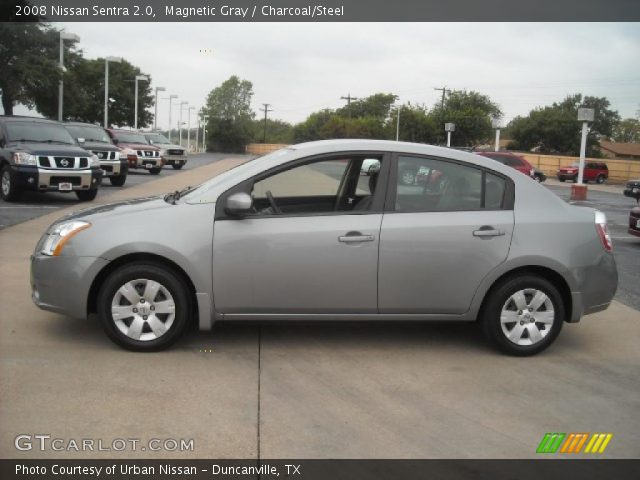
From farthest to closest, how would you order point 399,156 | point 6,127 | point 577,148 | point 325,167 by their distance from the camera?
point 577,148, point 6,127, point 325,167, point 399,156

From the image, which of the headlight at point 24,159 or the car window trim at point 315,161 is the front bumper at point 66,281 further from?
the headlight at point 24,159

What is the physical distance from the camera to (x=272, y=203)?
5.47m

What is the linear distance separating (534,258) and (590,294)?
1.89ft

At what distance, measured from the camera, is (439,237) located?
17.3 ft

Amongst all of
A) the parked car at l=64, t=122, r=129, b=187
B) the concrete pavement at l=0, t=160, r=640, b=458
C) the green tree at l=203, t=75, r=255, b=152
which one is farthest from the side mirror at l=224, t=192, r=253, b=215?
the green tree at l=203, t=75, r=255, b=152

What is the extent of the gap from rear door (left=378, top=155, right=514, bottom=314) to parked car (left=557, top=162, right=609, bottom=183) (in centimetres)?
4267

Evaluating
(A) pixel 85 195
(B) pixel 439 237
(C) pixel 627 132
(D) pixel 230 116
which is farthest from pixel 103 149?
(C) pixel 627 132

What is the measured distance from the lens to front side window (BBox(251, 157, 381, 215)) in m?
5.48

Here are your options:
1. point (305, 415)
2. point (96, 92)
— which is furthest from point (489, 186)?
point (96, 92)

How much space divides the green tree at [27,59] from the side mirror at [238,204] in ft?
94.4

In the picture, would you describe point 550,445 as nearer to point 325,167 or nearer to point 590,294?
point 590,294

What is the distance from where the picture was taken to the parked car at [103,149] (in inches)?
779

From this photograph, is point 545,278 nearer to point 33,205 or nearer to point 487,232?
point 487,232

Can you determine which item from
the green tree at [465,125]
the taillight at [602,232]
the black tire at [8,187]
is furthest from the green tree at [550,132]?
the taillight at [602,232]
